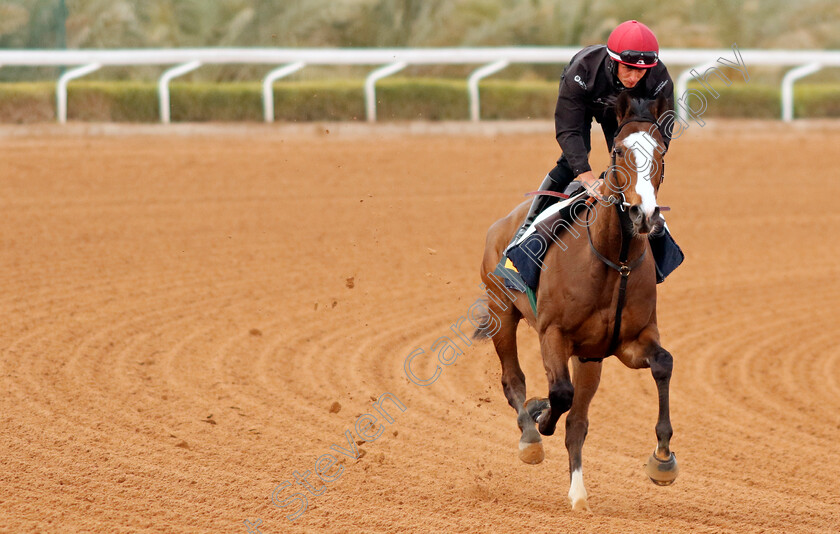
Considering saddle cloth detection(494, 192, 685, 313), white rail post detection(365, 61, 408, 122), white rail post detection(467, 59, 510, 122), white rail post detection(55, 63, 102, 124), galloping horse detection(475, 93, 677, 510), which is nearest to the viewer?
galloping horse detection(475, 93, 677, 510)

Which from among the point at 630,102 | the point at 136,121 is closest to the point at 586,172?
the point at 630,102

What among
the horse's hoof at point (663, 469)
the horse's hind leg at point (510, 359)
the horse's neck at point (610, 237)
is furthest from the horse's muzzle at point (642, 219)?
the horse's hind leg at point (510, 359)

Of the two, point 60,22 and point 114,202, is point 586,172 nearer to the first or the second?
point 114,202

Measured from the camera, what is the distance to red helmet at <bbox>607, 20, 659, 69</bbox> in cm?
496

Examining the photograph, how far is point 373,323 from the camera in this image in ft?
31.1

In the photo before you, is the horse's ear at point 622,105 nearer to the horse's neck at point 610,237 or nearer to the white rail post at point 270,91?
the horse's neck at point 610,237

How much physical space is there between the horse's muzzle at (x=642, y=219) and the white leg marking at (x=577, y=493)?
Result: 4.92ft

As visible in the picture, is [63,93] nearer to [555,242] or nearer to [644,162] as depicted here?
[555,242]

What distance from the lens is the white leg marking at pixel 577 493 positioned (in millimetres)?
5281

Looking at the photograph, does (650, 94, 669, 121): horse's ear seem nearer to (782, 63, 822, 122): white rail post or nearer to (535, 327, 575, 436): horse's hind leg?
(535, 327, 575, 436): horse's hind leg

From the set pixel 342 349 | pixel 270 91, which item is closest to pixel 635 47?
pixel 342 349

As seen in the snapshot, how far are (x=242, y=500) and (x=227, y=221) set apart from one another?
27.7ft

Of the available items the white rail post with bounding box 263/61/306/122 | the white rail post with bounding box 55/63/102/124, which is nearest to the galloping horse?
the white rail post with bounding box 263/61/306/122

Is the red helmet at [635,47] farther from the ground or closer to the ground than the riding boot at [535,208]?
farther from the ground
